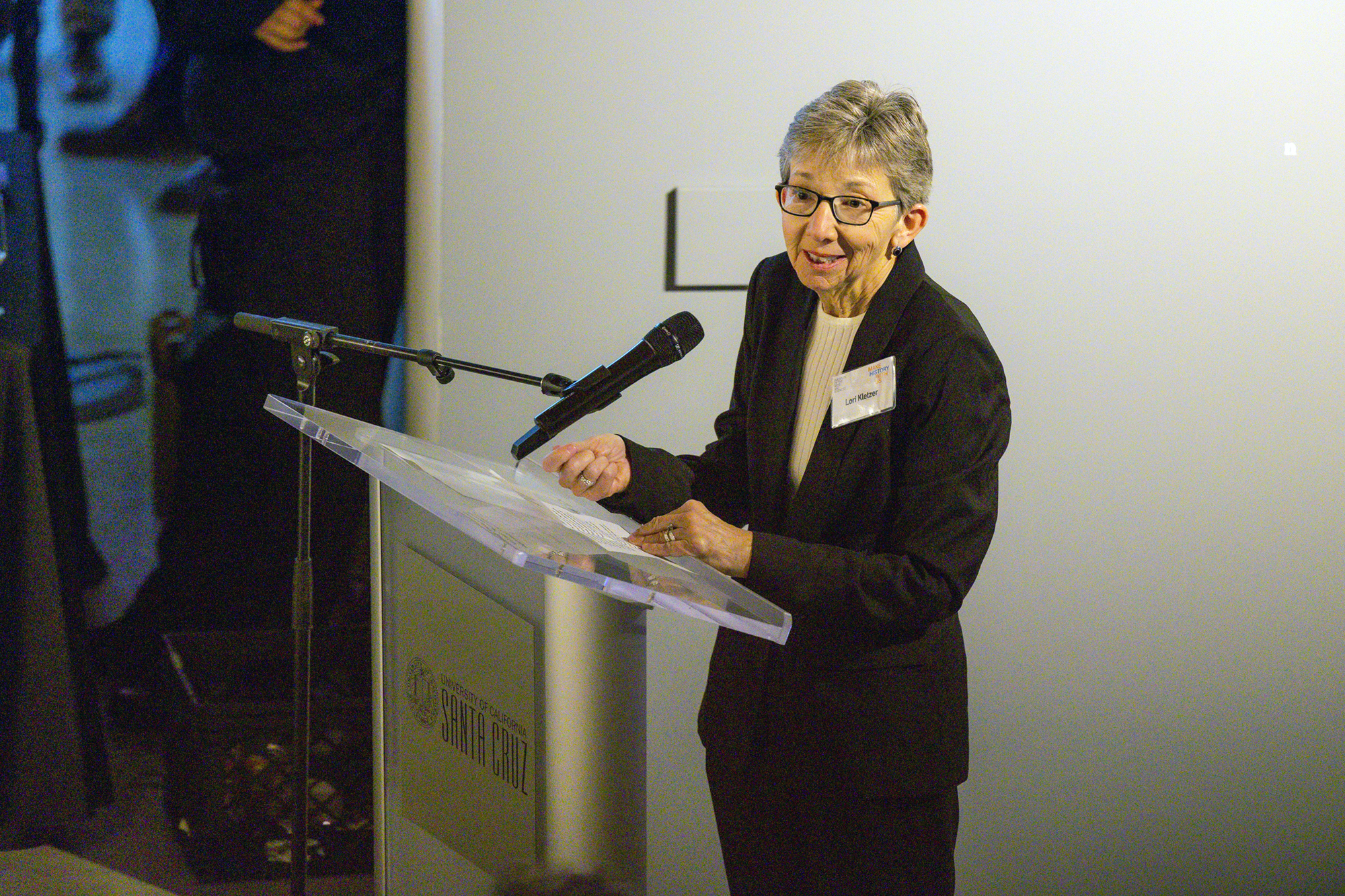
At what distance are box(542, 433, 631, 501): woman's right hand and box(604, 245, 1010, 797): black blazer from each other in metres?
0.02

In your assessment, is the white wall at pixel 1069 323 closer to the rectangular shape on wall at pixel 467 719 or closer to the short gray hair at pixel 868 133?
the short gray hair at pixel 868 133

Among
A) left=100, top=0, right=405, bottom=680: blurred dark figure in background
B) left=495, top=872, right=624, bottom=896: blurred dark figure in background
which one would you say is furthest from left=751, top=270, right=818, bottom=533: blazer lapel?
left=100, top=0, right=405, bottom=680: blurred dark figure in background

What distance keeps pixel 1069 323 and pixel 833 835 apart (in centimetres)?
130

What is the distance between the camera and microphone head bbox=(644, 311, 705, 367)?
46.4 inches

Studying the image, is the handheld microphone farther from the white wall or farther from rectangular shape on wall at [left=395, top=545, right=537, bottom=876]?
the white wall

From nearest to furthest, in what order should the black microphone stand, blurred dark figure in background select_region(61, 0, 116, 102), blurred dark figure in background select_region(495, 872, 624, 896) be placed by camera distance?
blurred dark figure in background select_region(495, 872, 624, 896) → the black microphone stand → blurred dark figure in background select_region(61, 0, 116, 102)

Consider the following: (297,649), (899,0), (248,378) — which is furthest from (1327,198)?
(248,378)

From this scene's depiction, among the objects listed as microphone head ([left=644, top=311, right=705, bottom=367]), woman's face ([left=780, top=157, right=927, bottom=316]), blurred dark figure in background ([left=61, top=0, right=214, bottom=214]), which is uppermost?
blurred dark figure in background ([left=61, top=0, right=214, bottom=214])

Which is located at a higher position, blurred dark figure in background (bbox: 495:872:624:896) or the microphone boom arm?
the microphone boom arm

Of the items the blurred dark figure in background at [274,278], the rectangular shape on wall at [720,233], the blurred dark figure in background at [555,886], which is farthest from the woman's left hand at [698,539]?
the blurred dark figure in background at [274,278]

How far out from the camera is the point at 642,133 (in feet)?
7.23

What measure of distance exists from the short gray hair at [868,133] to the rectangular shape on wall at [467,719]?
26.4 inches

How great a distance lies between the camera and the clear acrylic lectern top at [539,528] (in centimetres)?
80

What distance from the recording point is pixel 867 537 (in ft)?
4.38
